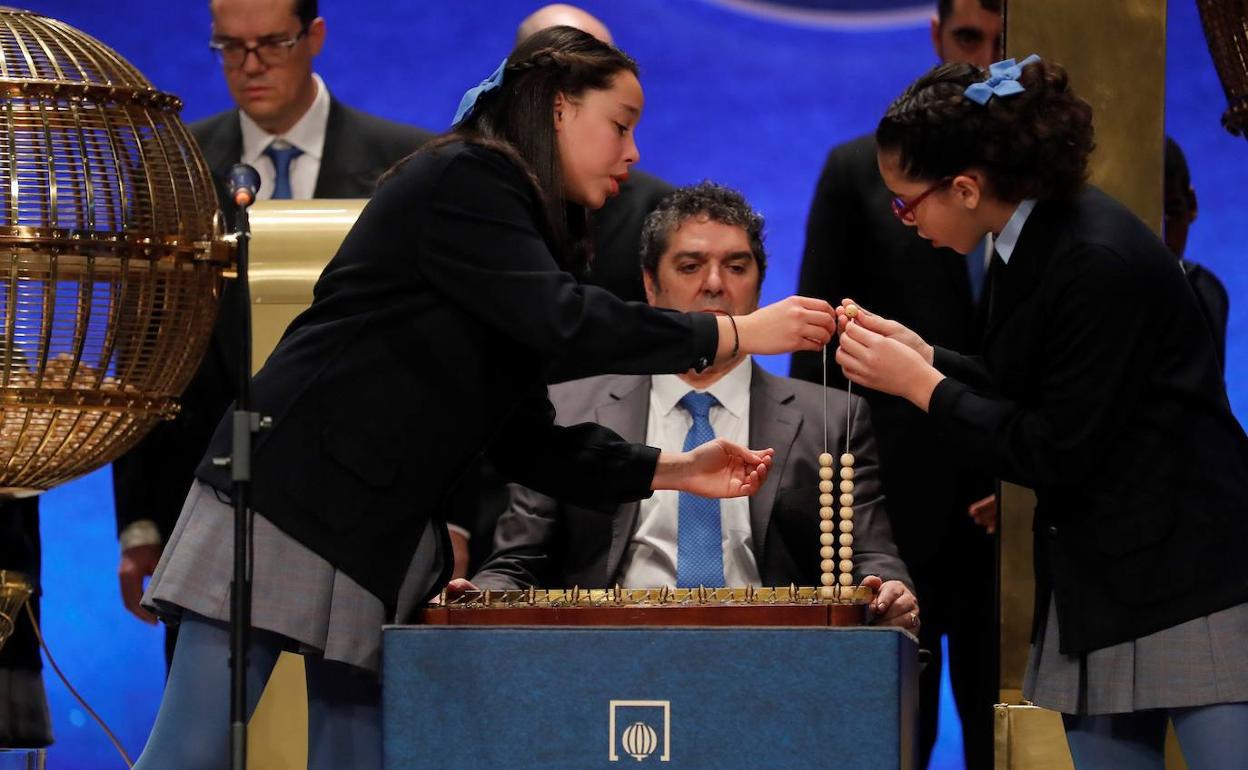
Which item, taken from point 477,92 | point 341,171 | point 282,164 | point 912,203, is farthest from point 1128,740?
point 282,164

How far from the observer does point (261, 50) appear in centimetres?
449

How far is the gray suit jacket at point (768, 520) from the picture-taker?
11.9 feet

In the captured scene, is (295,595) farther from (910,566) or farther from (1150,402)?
(910,566)

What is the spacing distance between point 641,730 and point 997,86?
1.14m

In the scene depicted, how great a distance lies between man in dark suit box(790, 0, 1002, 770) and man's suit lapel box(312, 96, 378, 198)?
112 centimetres

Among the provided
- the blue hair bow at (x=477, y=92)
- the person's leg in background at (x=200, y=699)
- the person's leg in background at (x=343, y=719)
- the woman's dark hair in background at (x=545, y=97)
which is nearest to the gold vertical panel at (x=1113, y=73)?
the woman's dark hair in background at (x=545, y=97)

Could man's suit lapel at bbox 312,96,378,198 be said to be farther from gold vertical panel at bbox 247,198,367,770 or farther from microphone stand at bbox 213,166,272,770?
microphone stand at bbox 213,166,272,770

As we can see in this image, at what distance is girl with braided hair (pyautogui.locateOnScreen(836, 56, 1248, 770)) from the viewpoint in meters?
2.63

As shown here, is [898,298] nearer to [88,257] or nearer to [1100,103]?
[1100,103]

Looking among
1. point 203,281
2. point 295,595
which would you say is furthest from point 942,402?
point 203,281

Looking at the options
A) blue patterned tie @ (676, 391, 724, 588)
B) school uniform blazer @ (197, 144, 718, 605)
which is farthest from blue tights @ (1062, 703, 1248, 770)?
blue patterned tie @ (676, 391, 724, 588)

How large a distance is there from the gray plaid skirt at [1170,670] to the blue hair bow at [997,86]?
83 cm

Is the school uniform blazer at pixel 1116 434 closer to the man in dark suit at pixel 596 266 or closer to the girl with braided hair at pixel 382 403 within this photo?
the girl with braided hair at pixel 382 403

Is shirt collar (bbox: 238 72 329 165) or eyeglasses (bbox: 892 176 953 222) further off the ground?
shirt collar (bbox: 238 72 329 165)
